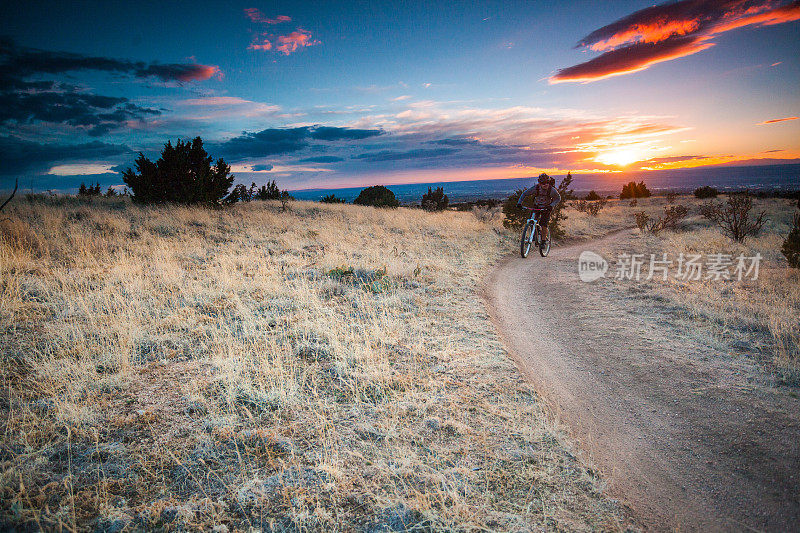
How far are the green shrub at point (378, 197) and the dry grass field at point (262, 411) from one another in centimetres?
2880

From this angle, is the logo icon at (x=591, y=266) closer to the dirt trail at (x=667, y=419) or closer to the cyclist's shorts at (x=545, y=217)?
the cyclist's shorts at (x=545, y=217)

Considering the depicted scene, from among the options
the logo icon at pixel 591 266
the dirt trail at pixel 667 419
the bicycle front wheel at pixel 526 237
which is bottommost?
the dirt trail at pixel 667 419

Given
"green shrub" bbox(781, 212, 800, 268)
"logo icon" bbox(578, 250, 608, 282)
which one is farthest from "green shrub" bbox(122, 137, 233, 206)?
"green shrub" bbox(781, 212, 800, 268)

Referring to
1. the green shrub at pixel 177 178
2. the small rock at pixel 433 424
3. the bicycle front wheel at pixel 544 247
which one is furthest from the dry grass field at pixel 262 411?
the green shrub at pixel 177 178

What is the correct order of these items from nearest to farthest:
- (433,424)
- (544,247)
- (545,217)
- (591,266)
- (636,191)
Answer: (433,424) < (591,266) < (545,217) < (544,247) < (636,191)

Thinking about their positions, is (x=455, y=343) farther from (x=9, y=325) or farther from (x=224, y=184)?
(x=224, y=184)

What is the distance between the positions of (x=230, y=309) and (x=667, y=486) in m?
7.61

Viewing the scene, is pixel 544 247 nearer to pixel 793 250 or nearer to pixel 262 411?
pixel 793 250

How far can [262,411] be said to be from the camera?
14.0 ft

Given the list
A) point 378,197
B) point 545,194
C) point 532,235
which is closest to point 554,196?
point 545,194

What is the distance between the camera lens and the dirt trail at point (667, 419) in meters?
3.20

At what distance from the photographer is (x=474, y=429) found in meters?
4.00

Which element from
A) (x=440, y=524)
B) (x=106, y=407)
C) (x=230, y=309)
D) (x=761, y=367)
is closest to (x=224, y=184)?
(x=230, y=309)

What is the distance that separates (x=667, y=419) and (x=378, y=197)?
3678 cm
